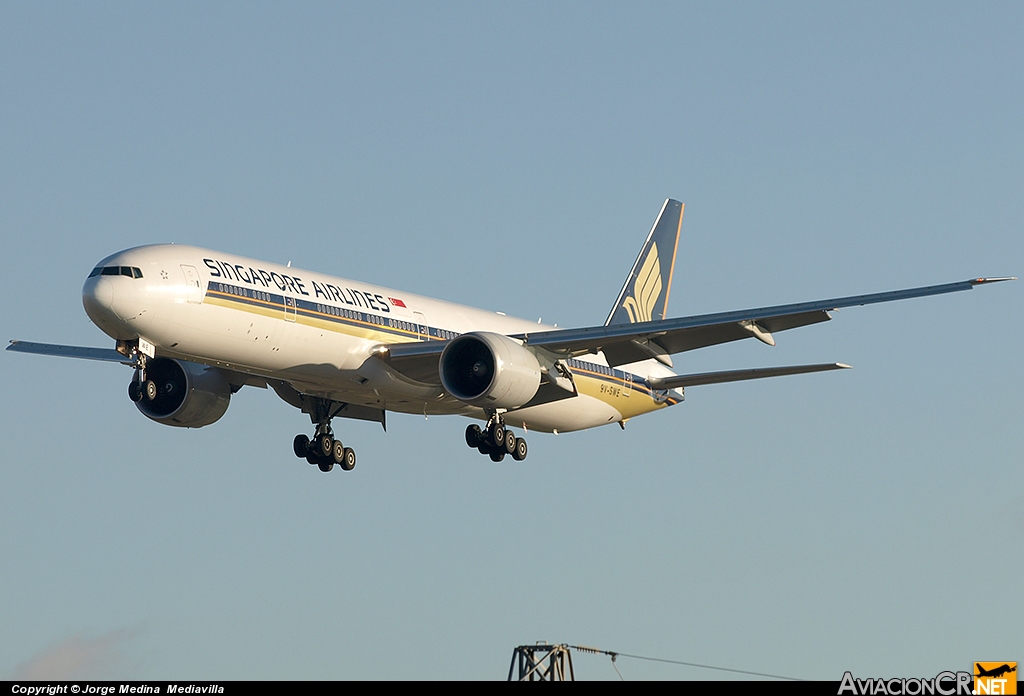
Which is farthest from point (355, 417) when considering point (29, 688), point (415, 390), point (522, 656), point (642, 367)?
point (29, 688)

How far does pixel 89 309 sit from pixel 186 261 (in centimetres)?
272

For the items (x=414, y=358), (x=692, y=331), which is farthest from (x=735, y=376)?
(x=414, y=358)

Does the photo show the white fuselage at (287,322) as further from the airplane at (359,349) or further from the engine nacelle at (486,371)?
the engine nacelle at (486,371)

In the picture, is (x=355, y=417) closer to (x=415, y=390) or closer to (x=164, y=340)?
(x=415, y=390)

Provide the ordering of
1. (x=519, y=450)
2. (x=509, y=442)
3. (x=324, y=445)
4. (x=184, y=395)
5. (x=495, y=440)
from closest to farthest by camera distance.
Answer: (x=184, y=395) → (x=495, y=440) → (x=509, y=442) → (x=519, y=450) → (x=324, y=445)

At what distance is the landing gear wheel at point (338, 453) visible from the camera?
163 ft

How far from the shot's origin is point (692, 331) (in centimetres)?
4522

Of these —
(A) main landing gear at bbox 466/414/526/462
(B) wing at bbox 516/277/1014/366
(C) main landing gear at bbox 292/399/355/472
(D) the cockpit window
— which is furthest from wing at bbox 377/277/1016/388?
(D) the cockpit window

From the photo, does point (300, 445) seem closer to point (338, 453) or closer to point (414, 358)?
point (338, 453)

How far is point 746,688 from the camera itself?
24422 mm

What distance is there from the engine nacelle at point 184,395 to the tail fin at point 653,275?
15.6m

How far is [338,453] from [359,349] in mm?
6736

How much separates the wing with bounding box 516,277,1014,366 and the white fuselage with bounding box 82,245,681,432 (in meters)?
3.58

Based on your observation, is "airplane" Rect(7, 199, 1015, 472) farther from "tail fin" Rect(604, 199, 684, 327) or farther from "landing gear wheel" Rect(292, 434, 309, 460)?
"tail fin" Rect(604, 199, 684, 327)
